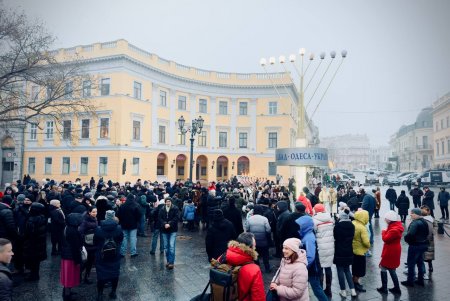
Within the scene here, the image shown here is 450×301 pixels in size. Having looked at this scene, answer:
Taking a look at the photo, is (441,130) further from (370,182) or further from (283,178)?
(283,178)

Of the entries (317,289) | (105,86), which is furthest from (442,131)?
(317,289)

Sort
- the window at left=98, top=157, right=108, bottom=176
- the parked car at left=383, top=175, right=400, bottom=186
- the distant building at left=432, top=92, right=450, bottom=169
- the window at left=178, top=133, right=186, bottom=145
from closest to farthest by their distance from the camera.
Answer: the window at left=98, top=157, right=108, bottom=176 → the window at left=178, top=133, right=186, bottom=145 → the parked car at left=383, top=175, right=400, bottom=186 → the distant building at left=432, top=92, right=450, bottom=169

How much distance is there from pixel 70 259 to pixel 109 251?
0.98 meters

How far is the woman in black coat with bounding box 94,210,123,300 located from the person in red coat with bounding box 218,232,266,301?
3326 millimetres

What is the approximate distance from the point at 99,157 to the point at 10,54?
15542 mm

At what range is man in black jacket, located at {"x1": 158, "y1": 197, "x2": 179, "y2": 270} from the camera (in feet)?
25.9

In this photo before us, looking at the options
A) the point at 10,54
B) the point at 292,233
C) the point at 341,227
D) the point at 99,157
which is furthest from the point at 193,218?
the point at 99,157

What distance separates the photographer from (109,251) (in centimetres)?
571

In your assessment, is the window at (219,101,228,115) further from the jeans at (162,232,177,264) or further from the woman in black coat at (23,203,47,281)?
the woman in black coat at (23,203,47,281)

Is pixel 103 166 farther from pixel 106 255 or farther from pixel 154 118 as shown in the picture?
pixel 106 255

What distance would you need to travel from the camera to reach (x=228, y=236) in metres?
6.14

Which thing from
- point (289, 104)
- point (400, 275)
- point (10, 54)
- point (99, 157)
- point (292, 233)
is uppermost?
point (289, 104)

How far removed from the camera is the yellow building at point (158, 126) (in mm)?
30172

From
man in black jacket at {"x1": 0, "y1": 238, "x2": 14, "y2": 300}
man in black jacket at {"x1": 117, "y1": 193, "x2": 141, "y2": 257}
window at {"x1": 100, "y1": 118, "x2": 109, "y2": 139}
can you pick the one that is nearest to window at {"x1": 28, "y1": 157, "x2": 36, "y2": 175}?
window at {"x1": 100, "y1": 118, "x2": 109, "y2": 139}
